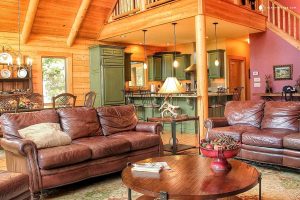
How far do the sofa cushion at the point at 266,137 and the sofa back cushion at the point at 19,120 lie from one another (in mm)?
2606

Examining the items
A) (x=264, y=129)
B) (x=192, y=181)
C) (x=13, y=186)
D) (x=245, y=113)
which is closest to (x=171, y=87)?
(x=245, y=113)

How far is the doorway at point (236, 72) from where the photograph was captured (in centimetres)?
1045

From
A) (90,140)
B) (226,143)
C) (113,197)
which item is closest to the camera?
(226,143)

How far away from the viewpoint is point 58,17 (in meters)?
7.97

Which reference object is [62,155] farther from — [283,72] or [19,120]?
[283,72]

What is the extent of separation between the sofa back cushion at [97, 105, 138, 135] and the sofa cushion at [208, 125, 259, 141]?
1193mm

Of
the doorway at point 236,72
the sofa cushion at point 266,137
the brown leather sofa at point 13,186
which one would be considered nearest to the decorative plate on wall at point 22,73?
the brown leather sofa at point 13,186

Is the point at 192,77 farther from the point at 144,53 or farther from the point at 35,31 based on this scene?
the point at 35,31

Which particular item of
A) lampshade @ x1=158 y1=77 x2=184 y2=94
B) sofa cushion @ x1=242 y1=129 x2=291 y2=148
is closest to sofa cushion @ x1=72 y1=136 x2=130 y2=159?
lampshade @ x1=158 y1=77 x2=184 y2=94

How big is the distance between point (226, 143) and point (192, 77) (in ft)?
27.1

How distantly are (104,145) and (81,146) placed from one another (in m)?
0.28

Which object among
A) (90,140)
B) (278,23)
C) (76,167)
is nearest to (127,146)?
(90,140)

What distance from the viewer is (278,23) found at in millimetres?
8406

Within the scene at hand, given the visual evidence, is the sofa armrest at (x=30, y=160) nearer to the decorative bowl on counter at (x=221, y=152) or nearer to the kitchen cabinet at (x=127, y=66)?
the decorative bowl on counter at (x=221, y=152)
